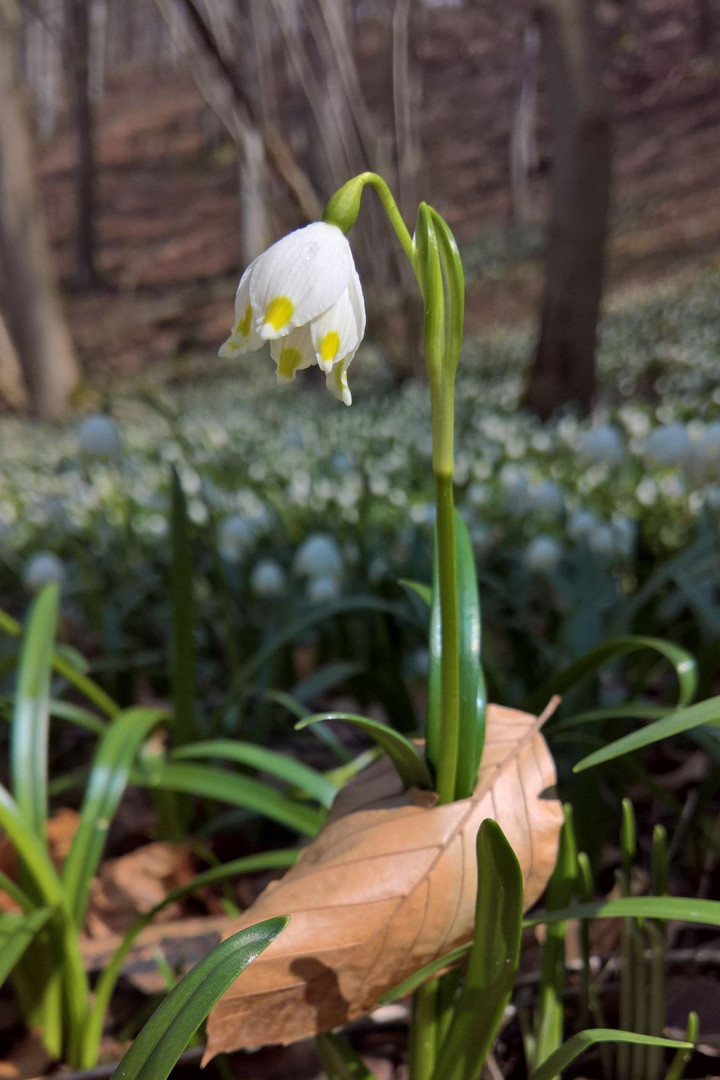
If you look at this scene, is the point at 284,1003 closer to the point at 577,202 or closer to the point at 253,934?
the point at 253,934

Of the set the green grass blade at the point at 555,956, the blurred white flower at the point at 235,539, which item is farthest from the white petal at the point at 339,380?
the blurred white flower at the point at 235,539

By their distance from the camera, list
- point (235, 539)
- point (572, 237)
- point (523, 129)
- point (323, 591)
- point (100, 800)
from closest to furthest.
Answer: point (100, 800)
point (323, 591)
point (235, 539)
point (572, 237)
point (523, 129)

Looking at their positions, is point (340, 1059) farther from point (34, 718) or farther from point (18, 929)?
point (34, 718)

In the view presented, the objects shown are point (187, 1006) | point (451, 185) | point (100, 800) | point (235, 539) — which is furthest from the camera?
point (451, 185)

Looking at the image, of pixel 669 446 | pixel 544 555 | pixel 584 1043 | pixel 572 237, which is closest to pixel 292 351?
pixel 584 1043

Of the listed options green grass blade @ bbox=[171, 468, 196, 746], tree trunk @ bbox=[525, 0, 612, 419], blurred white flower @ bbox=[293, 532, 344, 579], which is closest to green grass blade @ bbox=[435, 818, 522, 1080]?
green grass blade @ bbox=[171, 468, 196, 746]

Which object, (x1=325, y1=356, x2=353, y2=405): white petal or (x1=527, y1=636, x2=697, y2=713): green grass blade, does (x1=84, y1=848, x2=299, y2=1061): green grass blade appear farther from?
(x1=325, y1=356, x2=353, y2=405): white petal
